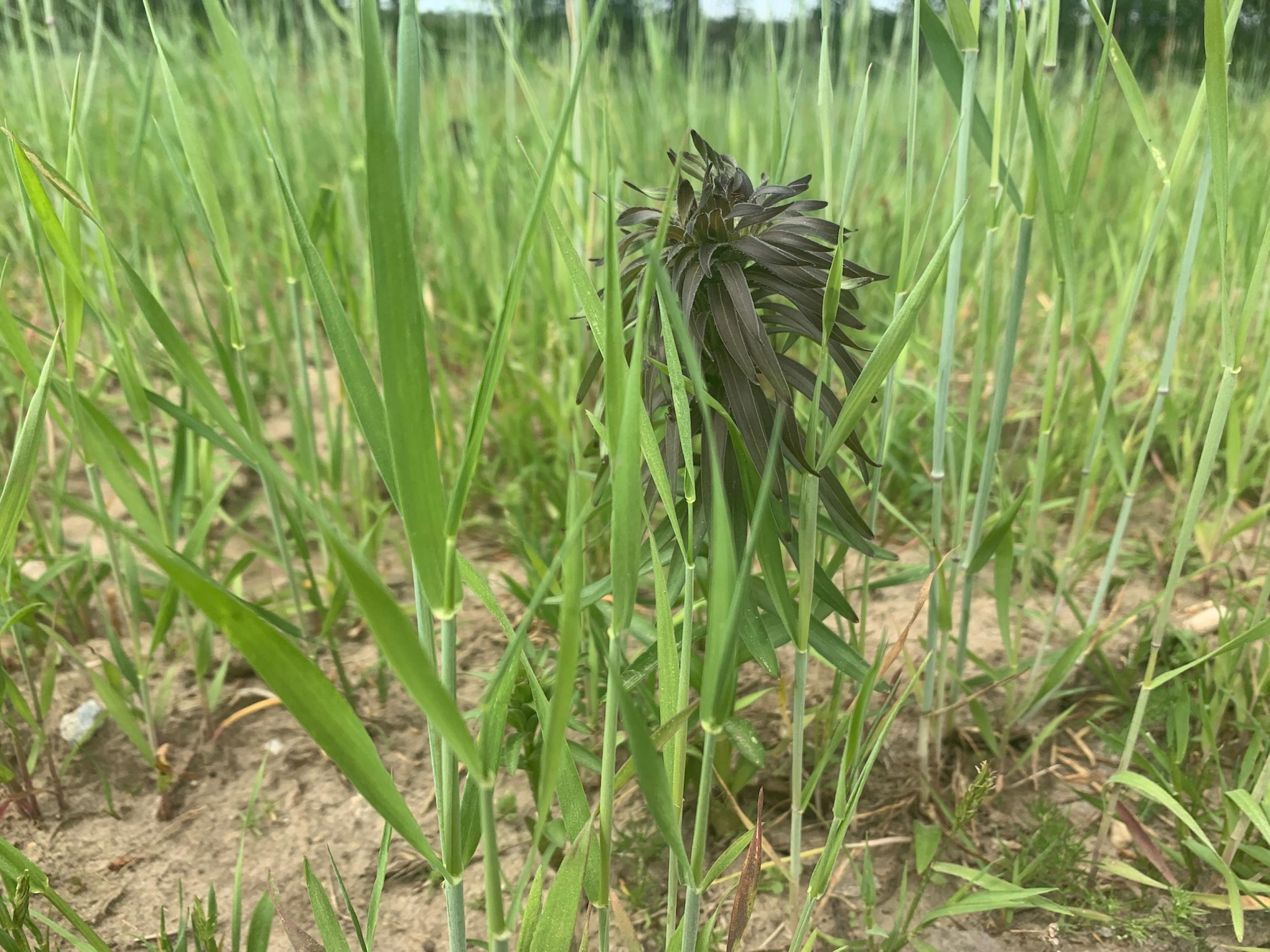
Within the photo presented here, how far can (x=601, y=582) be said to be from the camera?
27.3 inches

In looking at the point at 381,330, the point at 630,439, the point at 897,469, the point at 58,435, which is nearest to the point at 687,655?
the point at 630,439

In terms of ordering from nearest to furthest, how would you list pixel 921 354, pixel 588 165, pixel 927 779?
pixel 927 779, pixel 921 354, pixel 588 165

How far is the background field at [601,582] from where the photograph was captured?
60 centimetres

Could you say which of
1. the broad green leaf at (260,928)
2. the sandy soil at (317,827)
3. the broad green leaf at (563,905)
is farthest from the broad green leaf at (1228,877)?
the broad green leaf at (260,928)

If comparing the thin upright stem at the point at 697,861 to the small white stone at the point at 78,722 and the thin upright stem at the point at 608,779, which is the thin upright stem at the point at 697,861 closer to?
the thin upright stem at the point at 608,779

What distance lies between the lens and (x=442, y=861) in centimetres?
47

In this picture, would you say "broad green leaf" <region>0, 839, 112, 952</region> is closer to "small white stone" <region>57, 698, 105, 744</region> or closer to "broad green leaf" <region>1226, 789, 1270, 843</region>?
"small white stone" <region>57, 698, 105, 744</region>

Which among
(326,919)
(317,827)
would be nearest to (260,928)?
(326,919)

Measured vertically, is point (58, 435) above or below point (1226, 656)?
above

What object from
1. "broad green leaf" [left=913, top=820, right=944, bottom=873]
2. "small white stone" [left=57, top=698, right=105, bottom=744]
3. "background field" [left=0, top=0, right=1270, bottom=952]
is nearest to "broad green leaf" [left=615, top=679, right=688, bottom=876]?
"background field" [left=0, top=0, right=1270, bottom=952]

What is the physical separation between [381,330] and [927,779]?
724 mm

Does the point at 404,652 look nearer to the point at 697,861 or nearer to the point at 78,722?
the point at 697,861

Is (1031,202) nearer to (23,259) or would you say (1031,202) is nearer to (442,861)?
(442,861)

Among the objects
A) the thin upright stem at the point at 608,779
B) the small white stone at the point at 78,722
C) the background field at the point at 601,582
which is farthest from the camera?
the small white stone at the point at 78,722
